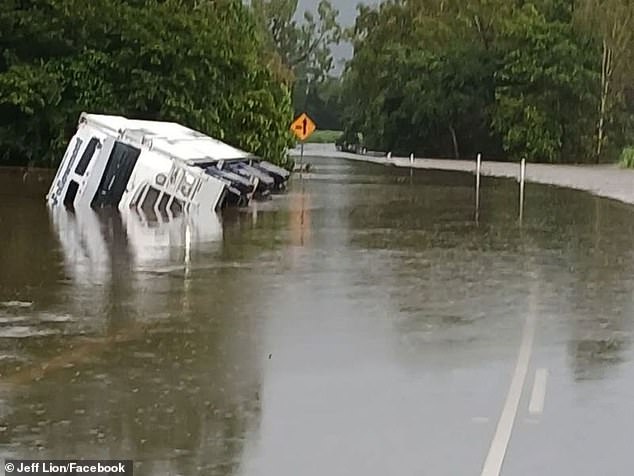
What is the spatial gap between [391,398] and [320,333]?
9.17 ft

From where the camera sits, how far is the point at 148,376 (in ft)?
31.1

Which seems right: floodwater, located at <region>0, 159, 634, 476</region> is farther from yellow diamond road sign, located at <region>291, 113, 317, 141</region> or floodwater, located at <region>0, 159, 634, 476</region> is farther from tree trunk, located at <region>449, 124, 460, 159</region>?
tree trunk, located at <region>449, 124, 460, 159</region>

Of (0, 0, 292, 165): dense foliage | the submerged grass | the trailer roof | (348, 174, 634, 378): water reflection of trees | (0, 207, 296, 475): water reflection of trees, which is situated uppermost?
(0, 0, 292, 165): dense foliage

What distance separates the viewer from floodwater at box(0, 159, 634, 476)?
744 cm

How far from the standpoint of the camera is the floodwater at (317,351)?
7.44 meters

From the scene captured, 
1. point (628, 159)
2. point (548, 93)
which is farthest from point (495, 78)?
point (628, 159)

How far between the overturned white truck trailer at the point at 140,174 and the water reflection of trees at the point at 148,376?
10604mm

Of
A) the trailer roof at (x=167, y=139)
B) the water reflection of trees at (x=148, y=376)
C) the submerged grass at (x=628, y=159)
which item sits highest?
the trailer roof at (x=167, y=139)

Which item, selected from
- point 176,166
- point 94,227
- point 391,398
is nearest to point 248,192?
point 176,166

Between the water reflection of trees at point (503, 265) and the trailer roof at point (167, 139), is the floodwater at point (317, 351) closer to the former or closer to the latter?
the water reflection of trees at point (503, 265)

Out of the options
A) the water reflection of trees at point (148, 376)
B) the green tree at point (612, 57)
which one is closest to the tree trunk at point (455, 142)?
the green tree at point (612, 57)

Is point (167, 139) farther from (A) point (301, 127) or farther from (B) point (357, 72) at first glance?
(B) point (357, 72)

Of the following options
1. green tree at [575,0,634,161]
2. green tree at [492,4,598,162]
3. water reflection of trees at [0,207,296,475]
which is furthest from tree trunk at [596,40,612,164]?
water reflection of trees at [0,207,296,475]

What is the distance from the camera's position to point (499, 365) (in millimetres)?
9938
